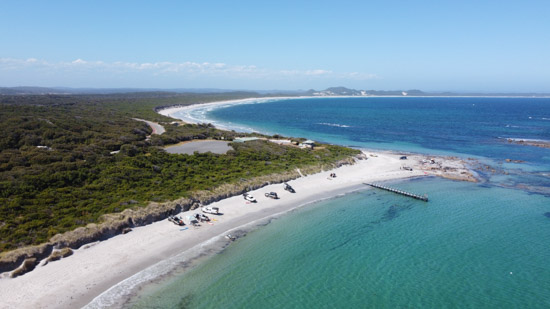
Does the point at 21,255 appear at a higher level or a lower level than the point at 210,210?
higher

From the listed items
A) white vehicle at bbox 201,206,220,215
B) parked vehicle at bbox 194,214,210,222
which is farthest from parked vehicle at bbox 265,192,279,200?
parked vehicle at bbox 194,214,210,222

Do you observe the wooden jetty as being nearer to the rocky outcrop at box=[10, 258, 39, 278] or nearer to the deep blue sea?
the deep blue sea

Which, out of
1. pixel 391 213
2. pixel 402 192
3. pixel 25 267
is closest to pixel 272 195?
pixel 391 213

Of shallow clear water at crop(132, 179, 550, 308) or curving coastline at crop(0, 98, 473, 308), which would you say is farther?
shallow clear water at crop(132, 179, 550, 308)

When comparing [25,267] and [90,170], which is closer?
[25,267]

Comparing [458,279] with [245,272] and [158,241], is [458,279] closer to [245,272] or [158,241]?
[245,272]

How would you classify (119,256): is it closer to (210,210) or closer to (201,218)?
(201,218)

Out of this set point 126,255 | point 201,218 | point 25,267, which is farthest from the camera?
point 201,218
